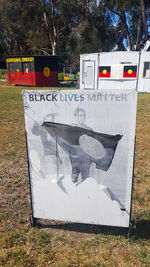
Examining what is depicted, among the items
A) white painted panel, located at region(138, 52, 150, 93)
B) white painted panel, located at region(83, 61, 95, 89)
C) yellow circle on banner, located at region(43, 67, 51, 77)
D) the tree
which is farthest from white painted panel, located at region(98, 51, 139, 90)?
the tree

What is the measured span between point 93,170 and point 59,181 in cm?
42

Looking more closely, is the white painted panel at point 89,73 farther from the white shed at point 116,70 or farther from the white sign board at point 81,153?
the white sign board at point 81,153

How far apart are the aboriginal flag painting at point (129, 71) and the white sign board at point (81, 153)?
13017mm

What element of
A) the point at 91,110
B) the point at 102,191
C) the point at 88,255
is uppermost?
the point at 91,110

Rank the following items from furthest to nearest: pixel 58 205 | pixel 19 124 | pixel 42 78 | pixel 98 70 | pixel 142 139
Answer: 1. pixel 42 78
2. pixel 98 70
3. pixel 19 124
4. pixel 142 139
5. pixel 58 205

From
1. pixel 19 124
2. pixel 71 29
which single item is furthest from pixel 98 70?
pixel 71 29

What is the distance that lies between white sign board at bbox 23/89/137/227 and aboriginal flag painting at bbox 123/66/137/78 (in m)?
13.0

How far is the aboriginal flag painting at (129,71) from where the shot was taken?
45.7 ft

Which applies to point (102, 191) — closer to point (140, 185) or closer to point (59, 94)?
point (59, 94)

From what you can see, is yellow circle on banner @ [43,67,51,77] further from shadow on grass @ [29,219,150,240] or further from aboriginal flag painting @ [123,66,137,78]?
shadow on grass @ [29,219,150,240]

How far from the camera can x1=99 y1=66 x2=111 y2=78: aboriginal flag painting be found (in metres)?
14.4

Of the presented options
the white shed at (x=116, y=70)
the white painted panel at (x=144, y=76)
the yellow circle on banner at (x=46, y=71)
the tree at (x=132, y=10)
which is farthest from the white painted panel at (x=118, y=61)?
the tree at (x=132, y=10)

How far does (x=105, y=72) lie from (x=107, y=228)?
13392mm

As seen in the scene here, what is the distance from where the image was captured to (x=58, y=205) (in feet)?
7.88
